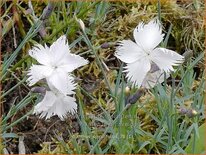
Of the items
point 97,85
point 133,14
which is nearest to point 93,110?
point 97,85

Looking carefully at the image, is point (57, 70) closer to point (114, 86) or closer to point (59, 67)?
point (59, 67)

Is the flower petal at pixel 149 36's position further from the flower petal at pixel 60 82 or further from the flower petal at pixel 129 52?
the flower petal at pixel 60 82

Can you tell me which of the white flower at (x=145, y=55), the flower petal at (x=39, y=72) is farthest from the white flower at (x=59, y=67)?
the white flower at (x=145, y=55)

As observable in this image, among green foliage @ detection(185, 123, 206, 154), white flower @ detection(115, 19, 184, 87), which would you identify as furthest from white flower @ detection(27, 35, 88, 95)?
green foliage @ detection(185, 123, 206, 154)

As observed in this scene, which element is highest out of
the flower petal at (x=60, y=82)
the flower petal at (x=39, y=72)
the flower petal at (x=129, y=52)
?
the flower petal at (x=129, y=52)

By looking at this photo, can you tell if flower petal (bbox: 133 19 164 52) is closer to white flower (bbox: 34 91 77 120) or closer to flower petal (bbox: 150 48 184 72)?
flower petal (bbox: 150 48 184 72)

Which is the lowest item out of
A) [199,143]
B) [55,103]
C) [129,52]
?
[199,143]

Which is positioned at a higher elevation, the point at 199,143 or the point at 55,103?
the point at 55,103

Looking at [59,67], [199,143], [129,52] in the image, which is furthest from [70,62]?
[199,143]
